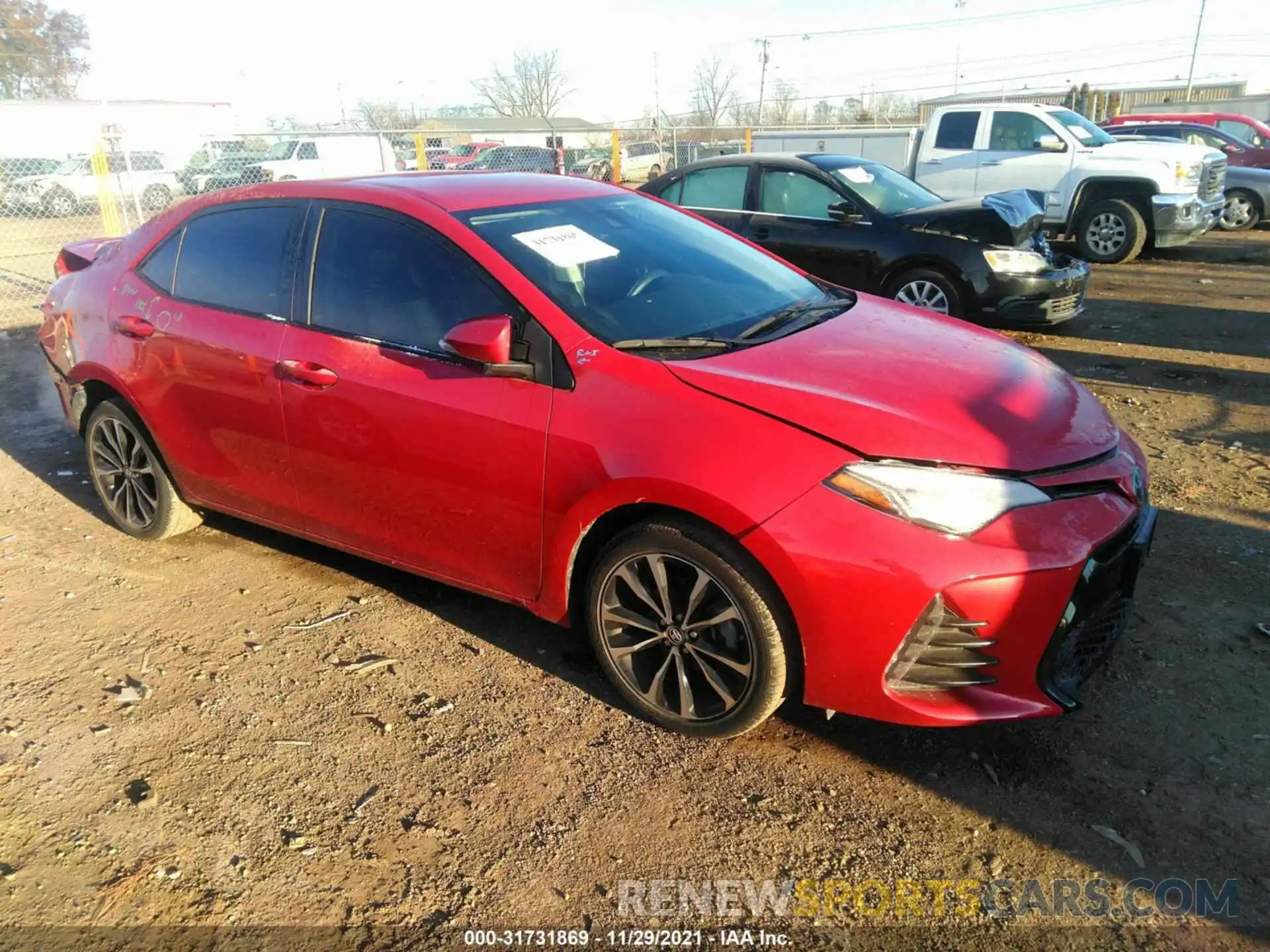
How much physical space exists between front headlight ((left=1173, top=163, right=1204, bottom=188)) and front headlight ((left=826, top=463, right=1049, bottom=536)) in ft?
36.2

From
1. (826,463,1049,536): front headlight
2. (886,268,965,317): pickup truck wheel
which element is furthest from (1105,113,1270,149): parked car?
(826,463,1049,536): front headlight

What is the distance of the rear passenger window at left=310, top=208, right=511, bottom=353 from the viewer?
10.3 ft

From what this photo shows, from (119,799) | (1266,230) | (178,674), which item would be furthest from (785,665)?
(1266,230)

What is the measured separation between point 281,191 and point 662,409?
83.5 inches

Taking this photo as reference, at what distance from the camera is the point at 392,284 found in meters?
3.32

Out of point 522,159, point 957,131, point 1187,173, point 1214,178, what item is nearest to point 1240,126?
point 1214,178

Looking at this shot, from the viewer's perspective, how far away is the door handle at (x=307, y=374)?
3.37 metres

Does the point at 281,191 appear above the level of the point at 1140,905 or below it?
above

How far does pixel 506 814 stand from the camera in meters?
2.61

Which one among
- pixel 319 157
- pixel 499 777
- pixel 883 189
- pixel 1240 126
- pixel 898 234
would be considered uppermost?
pixel 1240 126

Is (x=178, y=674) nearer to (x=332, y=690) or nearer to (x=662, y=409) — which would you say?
(x=332, y=690)

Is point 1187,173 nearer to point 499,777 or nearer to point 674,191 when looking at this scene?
point 674,191

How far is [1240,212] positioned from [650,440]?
52.8 ft

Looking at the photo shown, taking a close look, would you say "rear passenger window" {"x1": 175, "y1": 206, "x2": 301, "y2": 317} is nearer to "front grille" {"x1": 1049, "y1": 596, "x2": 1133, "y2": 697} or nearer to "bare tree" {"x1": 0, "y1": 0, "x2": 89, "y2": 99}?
"front grille" {"x1": 1049, "y1": 596, "x2": 1133, "y2": 697}
